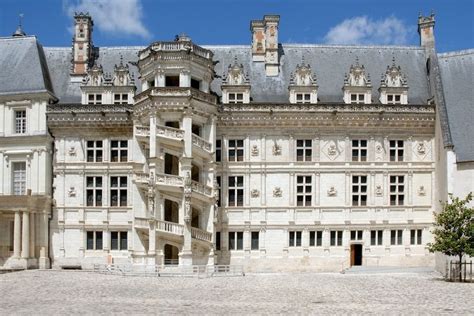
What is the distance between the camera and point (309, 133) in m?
39.3

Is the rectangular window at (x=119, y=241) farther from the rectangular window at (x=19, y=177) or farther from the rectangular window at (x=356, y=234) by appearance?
the rectangular window at (x=356, y=234)

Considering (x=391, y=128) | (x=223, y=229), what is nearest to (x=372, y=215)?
(x=391, y=128)

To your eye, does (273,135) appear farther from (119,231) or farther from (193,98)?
(119,231)

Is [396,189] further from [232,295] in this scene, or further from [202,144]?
[232,295]

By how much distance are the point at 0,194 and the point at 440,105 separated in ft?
86.6

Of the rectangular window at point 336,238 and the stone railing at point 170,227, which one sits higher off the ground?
the stone railing at point 170,227

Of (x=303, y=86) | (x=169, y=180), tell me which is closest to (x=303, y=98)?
(x=303, y=86)

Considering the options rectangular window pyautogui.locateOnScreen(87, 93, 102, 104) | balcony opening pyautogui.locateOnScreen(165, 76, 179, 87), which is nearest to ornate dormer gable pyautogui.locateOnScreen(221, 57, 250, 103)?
balcony opening pyautogui.locateOnScreen(165, 76, 179, 87)

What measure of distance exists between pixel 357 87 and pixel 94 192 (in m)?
17.1

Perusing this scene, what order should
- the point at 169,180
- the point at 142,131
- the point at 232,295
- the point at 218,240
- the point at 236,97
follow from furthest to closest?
the point at 236,97 → the point at 218,240 → the point at 142,131 → the point at 169,180 → the point at 232,295

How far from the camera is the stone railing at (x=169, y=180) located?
35.2 m

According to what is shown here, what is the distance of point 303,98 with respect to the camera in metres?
39.7

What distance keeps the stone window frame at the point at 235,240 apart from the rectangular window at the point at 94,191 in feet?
26.5

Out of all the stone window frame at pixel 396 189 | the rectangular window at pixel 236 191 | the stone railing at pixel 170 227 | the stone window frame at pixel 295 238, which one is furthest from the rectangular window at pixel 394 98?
the stone railing at pixel 170 227
